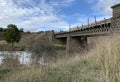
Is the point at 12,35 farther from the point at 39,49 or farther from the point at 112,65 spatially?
the point at 112,65

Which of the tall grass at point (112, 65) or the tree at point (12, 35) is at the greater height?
the tree at point (12, 35)

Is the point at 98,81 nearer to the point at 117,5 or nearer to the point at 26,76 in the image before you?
the point at 26,76

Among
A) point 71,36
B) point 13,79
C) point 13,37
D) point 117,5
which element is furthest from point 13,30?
point 13,79

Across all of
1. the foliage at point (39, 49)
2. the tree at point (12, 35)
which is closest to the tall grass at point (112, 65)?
the foliage at point (39, 49)

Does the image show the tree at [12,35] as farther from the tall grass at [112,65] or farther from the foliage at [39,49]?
the tall grass at [112,65]

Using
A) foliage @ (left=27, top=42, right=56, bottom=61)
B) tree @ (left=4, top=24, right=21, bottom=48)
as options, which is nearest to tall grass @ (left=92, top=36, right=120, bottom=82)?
foliage @ (left=27, top=42, right=56, bottom=61)

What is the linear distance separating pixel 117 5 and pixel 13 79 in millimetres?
25628

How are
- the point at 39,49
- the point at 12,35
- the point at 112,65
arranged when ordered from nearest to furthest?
the point at 112,65, the point at 39,49, the point at 12,35

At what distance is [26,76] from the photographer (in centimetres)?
674

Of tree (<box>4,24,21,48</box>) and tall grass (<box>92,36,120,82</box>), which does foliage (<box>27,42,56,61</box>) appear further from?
tree (<box>4,24,21,48</box>)

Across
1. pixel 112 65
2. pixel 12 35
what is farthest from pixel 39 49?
pixel 12 35

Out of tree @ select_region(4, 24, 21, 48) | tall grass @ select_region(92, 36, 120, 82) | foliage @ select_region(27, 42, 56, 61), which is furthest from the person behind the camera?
tree @ select_region(4, 24, 21, 48)

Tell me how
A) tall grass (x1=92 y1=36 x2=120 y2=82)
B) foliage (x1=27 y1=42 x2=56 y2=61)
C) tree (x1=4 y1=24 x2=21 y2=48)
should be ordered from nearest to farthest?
tall grass (x1=92 y1=36 x2=120 y2=82)
foliage (x1=27 y1=42 x2=56 y2=61)
tree (x1=4 y1=24 x2=21 y2=48)

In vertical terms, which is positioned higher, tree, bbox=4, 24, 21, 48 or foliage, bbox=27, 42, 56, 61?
tree, bbox=4, 24, 21, 48
